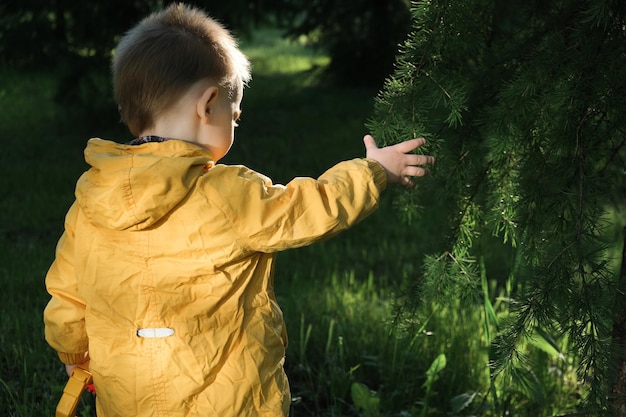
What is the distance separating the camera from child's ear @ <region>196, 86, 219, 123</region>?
80.3 inches

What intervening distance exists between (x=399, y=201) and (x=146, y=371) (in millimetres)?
1111

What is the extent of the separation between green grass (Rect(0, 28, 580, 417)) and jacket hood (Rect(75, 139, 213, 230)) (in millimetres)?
1056

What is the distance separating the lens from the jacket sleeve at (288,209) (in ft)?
6.32

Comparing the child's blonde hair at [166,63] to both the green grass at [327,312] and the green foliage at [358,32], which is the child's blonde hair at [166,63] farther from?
the green foliage at [358,32]

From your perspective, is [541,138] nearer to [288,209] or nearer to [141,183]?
[288,209]

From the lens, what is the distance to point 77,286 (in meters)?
2.15

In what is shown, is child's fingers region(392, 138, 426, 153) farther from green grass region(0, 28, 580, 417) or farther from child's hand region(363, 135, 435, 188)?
green grass region(0, 28, 580, 417)

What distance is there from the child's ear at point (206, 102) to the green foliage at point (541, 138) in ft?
1.41

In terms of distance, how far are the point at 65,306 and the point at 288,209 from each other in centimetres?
69

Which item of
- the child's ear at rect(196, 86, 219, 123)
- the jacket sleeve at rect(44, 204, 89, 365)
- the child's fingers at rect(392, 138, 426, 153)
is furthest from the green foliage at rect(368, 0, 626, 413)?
the jacket sleeve at rect(44, 204, 89, 365)

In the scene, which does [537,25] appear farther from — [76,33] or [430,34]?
[76,33]

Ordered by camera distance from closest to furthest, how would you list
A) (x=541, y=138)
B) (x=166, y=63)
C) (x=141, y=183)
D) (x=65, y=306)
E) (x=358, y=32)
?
(x=141, y=183) < (x=166, y=63) < (x=65, y=306) < (x=541, y=138) < (x=358, y=32)

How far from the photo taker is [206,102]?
2043 millimetres

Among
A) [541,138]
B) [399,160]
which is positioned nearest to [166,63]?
[399,160]
